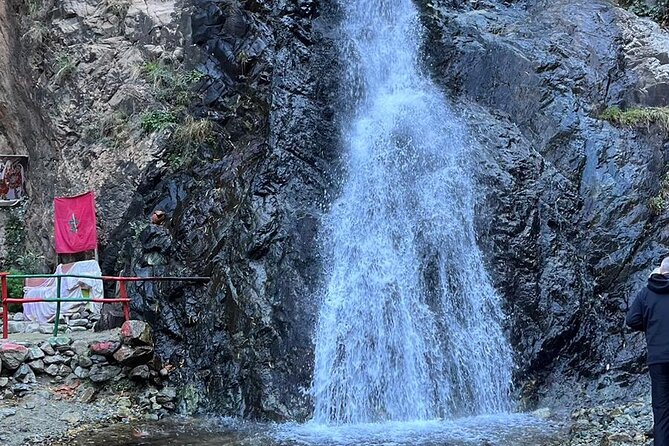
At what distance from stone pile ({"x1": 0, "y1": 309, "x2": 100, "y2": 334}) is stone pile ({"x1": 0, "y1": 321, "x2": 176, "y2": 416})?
193 cm

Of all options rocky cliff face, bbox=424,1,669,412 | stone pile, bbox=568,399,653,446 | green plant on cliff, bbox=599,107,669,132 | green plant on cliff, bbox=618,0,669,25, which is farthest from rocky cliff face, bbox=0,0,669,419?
green plant on cliff, bbox=618,0,669,25

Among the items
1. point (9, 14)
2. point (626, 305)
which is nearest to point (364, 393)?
point (626, 305)

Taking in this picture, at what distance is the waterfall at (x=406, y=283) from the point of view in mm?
9516

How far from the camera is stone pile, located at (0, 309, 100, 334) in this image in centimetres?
1225

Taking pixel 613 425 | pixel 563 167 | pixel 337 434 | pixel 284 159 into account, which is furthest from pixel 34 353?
pixel 563 167

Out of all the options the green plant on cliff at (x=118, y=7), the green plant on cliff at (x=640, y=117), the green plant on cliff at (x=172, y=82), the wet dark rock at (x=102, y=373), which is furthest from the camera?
the green plant on cliff at (x=118, y=7)

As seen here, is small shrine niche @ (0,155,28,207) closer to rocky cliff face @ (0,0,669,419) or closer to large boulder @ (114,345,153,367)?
rocky cliff face @ (0,0,669,419)

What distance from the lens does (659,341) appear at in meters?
5.50

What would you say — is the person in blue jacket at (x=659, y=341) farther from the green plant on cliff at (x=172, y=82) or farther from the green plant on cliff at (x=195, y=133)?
the green plant on cliff at (x=172, y=82)

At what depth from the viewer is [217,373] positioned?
33.4 feet

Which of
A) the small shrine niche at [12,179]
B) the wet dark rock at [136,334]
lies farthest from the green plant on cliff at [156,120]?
the wet dark rock at [136,334]

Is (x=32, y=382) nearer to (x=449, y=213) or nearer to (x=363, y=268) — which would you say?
(x=363, y=268)

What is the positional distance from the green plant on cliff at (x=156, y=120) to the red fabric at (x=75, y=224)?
195 centimetres

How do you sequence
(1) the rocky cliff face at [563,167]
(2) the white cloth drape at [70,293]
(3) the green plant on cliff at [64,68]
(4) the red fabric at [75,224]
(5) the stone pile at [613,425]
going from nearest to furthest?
(5) the stone pile at [613,425]
(1) the rocky cliff face at [563,167]
(2) the white cloth drape at [70,293]
(4) the red fabric at [75,224]
(3) the green plant on cliff at [64,68]
